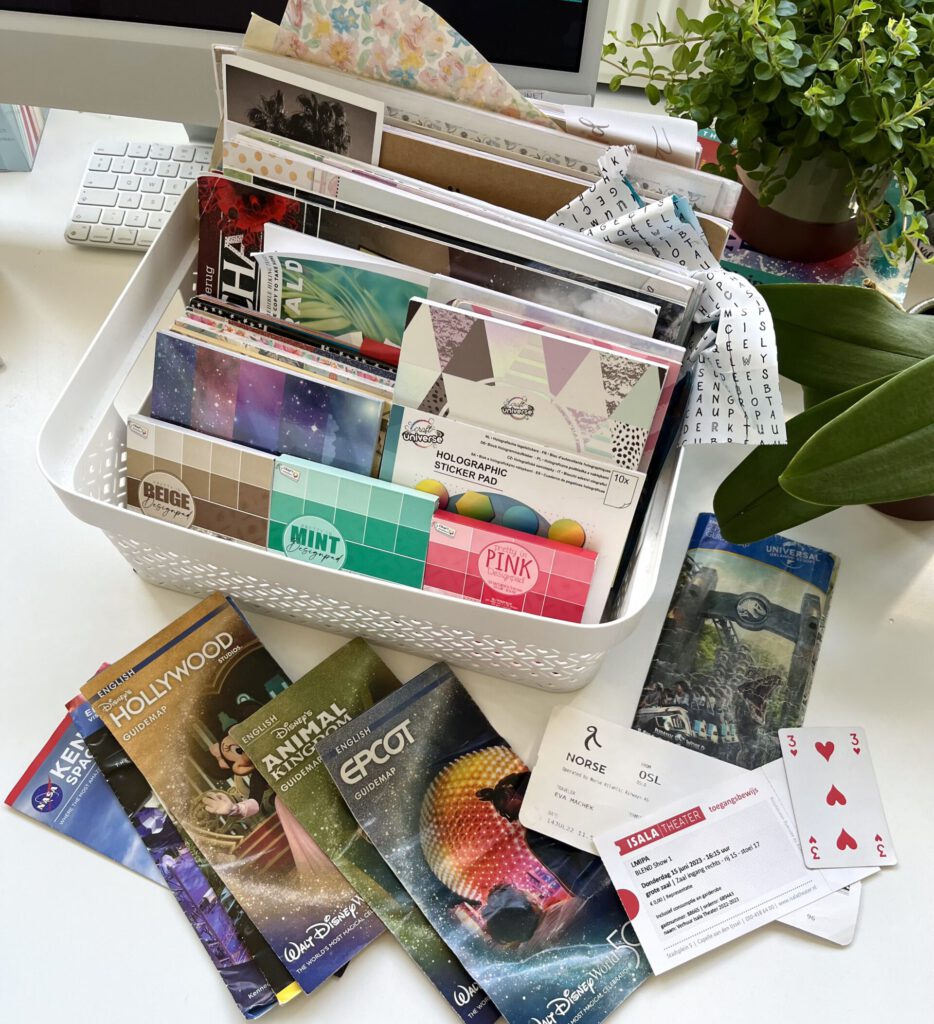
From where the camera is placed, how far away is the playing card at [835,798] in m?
0.69

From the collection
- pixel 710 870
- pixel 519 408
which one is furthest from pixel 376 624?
pixel 710 870

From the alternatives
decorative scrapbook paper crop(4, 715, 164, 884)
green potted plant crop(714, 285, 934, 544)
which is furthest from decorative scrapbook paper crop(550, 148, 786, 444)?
decorative scrapbook paper crop(4, 715, 164, 884)

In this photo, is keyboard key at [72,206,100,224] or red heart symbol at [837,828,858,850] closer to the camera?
red heart symbol at [837,828,858,850]

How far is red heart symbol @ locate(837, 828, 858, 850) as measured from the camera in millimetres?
691

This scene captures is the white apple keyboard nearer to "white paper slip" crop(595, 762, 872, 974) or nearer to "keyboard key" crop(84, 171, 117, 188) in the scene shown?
"keyboard key" crop(84, 171, 117, 188)

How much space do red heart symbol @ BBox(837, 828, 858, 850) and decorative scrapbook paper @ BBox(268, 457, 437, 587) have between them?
35 centimetres

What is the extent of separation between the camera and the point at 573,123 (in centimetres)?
71

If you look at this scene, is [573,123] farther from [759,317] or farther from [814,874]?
[814,874]

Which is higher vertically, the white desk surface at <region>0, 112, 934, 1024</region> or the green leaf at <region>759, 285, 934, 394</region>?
the green leaf at <region>759, 285, 934, 394</region>

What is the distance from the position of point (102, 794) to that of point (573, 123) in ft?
1.91

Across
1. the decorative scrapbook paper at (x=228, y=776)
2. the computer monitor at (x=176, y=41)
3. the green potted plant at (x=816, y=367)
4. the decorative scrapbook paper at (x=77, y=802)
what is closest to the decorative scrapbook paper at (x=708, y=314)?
the green potted plant at (x=816, y=367)

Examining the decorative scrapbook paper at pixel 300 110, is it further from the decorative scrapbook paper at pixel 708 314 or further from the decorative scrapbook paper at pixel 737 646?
the decorative scrapbook paper at pixel 737 646

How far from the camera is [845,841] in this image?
2.27 ft

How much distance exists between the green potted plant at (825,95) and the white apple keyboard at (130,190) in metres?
0.46
